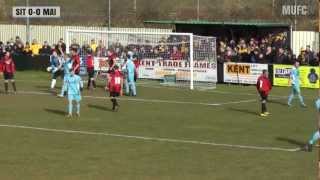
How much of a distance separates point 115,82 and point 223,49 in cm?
1465

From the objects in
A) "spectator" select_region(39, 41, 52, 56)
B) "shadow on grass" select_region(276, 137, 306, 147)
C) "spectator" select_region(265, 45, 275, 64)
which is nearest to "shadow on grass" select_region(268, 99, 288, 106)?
"spectator" select_region(265, 45, 275, 64)

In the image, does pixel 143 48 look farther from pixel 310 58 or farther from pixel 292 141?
pixel 292 141

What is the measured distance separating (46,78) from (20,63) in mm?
5834

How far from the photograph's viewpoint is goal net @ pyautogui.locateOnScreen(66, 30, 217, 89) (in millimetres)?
37438

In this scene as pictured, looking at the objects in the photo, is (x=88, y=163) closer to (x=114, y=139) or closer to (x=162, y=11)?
(x=114, y=139)

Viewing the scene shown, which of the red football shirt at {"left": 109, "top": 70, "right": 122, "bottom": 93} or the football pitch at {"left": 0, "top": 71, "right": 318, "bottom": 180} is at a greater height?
the red football shirt at {"left": 109, "top": 70, "right": 122, "bottom": 93}

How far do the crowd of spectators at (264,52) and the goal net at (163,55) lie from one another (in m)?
1.32

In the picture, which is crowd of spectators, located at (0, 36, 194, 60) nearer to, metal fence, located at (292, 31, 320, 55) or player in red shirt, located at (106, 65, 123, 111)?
metal fence, located at (292, 31, 320, 55)

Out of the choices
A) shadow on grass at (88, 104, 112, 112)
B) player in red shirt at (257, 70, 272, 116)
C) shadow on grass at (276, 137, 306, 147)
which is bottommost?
shadow on grass at (276, 137, 306, 147)

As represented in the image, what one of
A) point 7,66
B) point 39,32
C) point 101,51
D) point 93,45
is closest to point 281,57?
point 101,51

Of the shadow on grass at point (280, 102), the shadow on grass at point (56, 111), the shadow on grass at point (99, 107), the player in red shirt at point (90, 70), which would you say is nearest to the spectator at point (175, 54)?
the player in red shirt at point (90, 70)

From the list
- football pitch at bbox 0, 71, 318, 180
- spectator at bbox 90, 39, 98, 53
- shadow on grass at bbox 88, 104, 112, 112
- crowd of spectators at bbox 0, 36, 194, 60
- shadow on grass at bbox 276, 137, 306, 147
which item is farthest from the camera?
spectator at bbox 90, 39, 98, 53

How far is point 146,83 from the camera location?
38500 mm

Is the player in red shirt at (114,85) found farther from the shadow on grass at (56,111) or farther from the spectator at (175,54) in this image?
the spectator at (175,54)
